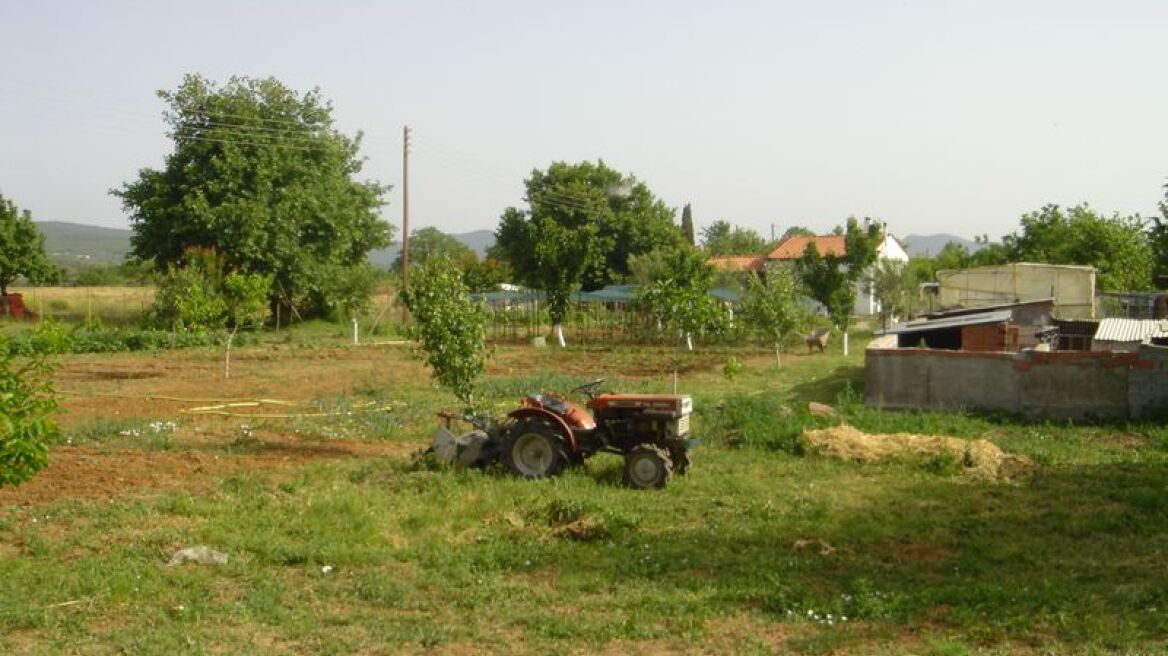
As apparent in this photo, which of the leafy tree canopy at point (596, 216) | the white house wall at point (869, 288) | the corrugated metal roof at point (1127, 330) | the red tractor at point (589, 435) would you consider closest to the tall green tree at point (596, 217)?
the leafy tree canopy at point (596, 216)

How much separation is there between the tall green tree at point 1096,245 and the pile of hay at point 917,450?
33.4 metres

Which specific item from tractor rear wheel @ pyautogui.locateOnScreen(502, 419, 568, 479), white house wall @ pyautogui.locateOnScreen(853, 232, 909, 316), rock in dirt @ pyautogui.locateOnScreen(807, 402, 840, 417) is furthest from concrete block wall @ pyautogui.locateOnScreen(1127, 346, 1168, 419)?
white house wall @ pyautogui.locateOnScreen(853, 232, 909, 316)

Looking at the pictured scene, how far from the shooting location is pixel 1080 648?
23.8 feet

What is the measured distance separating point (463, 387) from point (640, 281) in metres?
36.0

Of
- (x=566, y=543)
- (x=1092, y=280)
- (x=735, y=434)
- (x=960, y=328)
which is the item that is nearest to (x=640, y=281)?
(x=1092, y=280)

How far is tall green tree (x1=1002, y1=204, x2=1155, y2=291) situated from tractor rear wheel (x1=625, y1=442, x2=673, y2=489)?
3730cm

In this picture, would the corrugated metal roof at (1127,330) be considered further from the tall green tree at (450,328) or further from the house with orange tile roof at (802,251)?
the house with orange tile roof at (802,251)

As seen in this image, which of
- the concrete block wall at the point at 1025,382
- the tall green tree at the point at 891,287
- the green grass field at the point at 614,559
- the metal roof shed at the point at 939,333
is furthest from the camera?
the tall green tree at the point at 891,287

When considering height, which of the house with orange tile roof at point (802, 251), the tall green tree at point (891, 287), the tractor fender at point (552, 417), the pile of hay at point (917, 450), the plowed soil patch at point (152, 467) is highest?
the house with orange tile roof at point (802, 251)

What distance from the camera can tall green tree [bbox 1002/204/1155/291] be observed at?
4662 centimetres

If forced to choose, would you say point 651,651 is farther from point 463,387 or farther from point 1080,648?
point 463,387

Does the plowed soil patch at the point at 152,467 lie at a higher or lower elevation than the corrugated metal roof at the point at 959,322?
lower

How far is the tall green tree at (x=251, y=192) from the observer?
4156 centimetres

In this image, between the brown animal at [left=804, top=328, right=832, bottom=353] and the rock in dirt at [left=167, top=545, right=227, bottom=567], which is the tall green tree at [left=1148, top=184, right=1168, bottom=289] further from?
the rock in dirt at [left=167, top=545, right=227, bottom=567]
